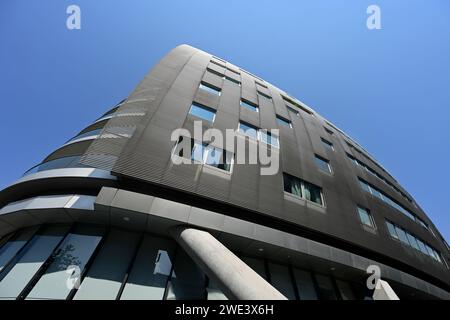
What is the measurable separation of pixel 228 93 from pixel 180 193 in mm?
9528

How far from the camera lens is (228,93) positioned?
15422 millimetres

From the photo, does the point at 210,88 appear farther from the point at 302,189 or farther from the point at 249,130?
the point at 302,189

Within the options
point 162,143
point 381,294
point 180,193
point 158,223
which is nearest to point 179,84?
point 162,143

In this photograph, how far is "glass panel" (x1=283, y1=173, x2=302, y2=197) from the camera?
1204 centimetres

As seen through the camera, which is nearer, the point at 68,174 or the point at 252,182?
the point at 68,174

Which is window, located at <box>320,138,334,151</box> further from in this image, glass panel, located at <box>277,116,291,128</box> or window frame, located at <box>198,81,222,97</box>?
window frame, located at <box>198,81,222,97</box>

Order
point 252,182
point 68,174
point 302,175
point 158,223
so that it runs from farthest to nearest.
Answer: point 302,175
point 252,182
point 68,174
point 158,223

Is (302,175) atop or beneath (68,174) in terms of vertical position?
atop

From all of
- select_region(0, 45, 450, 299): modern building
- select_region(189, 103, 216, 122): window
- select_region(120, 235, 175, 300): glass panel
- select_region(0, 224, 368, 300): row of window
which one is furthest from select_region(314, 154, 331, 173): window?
select_region(120, 235, 175, 300): glass panel

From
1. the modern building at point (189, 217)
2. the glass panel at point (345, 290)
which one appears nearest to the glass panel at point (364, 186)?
the modern building at point (189, 217)

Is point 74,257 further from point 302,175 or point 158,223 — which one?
point 302,175

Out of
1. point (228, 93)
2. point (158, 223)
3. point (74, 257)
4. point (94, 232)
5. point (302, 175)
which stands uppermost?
point (228, 93)

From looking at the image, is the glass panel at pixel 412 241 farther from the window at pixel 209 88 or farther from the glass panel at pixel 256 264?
the window at pixel 209 88

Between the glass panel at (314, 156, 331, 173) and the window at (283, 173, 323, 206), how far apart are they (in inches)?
98.9
